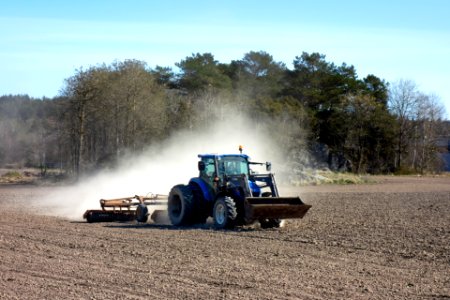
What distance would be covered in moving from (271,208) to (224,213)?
4.93 feet

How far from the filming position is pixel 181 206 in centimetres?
1998

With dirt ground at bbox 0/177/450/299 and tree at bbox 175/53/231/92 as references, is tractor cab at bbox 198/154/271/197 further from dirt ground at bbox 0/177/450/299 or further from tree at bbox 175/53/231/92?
tree at bbox 175/53/231/92

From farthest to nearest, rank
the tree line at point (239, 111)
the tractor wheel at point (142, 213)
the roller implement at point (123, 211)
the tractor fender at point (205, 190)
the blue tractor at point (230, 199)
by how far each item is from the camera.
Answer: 1. the tree line at point (239, 111)
2. the roller implement at point (123, 211)
3. the tractor wheel at point (142, 213)
4. the tractor fender at point (205, 190)
5. the blue tractor at point (230, 199)

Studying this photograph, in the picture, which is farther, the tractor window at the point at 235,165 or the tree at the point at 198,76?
the tree at the point at 198,76

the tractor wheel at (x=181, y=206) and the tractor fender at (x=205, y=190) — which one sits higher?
the tractor fender at (x=205, y=190)

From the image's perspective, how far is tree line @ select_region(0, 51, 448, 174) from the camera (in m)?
48.4

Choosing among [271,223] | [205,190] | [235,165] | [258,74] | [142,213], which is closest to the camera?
[271,223]

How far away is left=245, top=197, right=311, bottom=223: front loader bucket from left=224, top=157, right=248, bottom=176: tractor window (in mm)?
1899

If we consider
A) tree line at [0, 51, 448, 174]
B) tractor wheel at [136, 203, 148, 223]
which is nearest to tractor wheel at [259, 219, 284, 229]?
tractor wheel at [136, 203, 148, 223]

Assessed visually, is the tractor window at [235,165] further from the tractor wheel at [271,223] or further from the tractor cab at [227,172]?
the tractor wheel at [271,223]

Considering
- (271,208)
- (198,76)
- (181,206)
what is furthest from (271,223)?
(198,76)

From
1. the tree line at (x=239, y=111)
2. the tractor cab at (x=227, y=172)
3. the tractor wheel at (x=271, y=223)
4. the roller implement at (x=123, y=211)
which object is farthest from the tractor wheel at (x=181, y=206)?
the tree line at (x=239, y=111)

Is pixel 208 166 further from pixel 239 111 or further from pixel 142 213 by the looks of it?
pixel 239 111

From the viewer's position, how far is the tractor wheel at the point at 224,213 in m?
18.1
